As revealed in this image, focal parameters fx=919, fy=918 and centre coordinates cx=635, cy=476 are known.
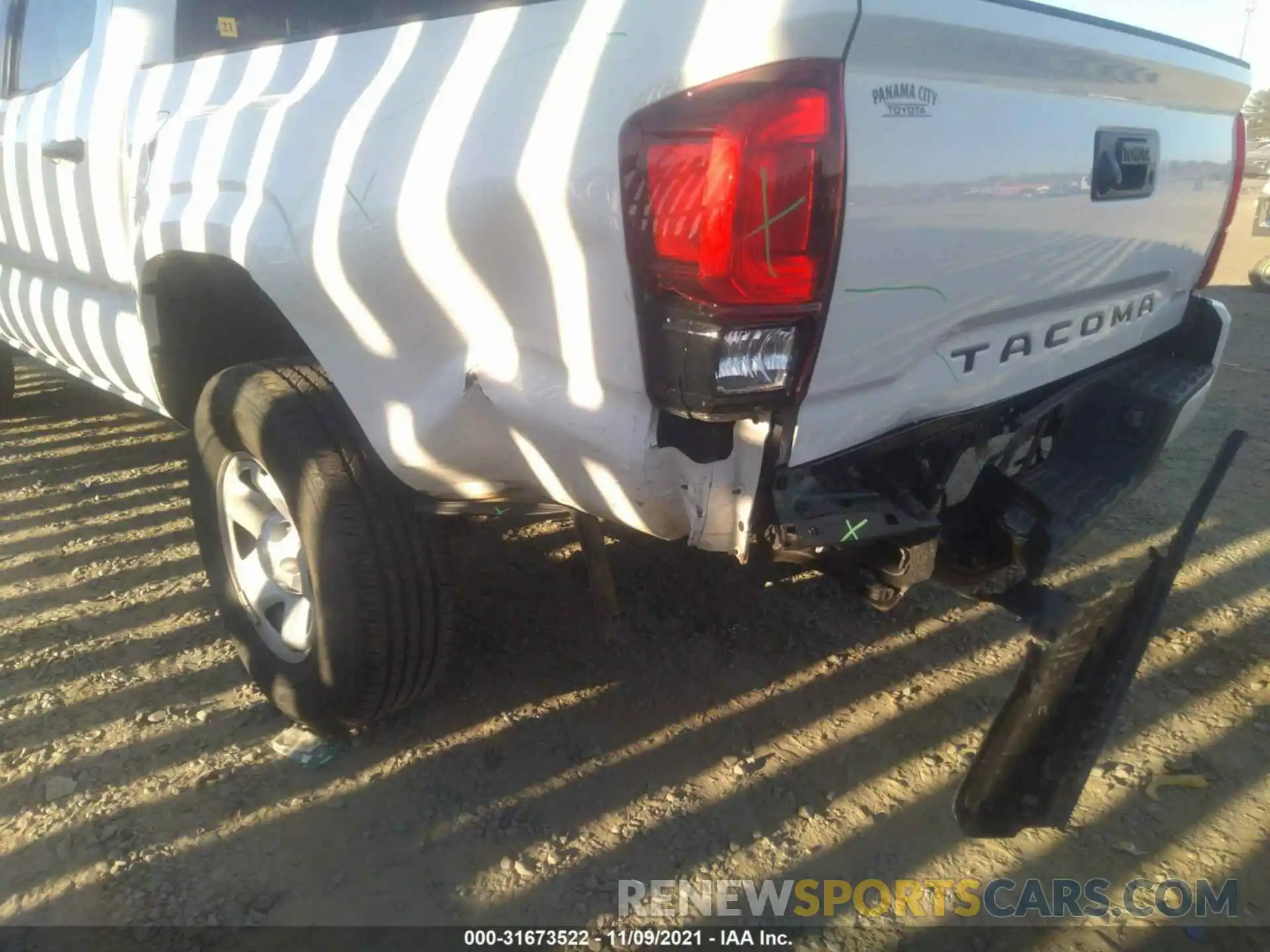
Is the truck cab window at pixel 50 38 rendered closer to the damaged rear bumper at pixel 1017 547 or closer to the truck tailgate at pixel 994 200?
the truck tailgate at pixel 994 200

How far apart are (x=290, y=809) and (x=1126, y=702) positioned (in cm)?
231

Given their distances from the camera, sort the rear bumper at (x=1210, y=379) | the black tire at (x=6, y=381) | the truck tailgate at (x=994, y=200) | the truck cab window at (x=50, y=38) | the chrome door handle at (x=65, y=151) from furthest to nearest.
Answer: the black tire at (x=6, y=381)
the truck cab window at (x=50, y=38)
the chrome door handle at (x=65, y=151)
the rear bumper at (x=1210, y=379)
the truck tailgate at (x=994, y=200)

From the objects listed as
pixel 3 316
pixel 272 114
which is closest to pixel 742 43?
pixel 272 114

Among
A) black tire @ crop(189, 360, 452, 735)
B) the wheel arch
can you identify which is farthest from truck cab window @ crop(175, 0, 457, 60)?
black tire @ crop(189, 360, 452, 735)

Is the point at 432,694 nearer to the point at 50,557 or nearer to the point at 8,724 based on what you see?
the point at 8,724

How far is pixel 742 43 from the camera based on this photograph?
137 centimetres

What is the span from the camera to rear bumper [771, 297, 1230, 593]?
5.61 ft

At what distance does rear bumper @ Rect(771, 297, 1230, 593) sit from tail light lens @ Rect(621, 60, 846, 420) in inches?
9.7

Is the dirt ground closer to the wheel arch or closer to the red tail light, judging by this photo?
the wheel arch

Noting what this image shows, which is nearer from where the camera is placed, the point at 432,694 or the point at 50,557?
the point at 432,694

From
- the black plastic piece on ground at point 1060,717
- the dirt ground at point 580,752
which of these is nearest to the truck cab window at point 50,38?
the dirt ground at point 580,752

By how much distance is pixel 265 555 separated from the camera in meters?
2.50

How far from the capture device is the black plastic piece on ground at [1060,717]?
73.9 inches

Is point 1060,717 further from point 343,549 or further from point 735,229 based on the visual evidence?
point 343,549
